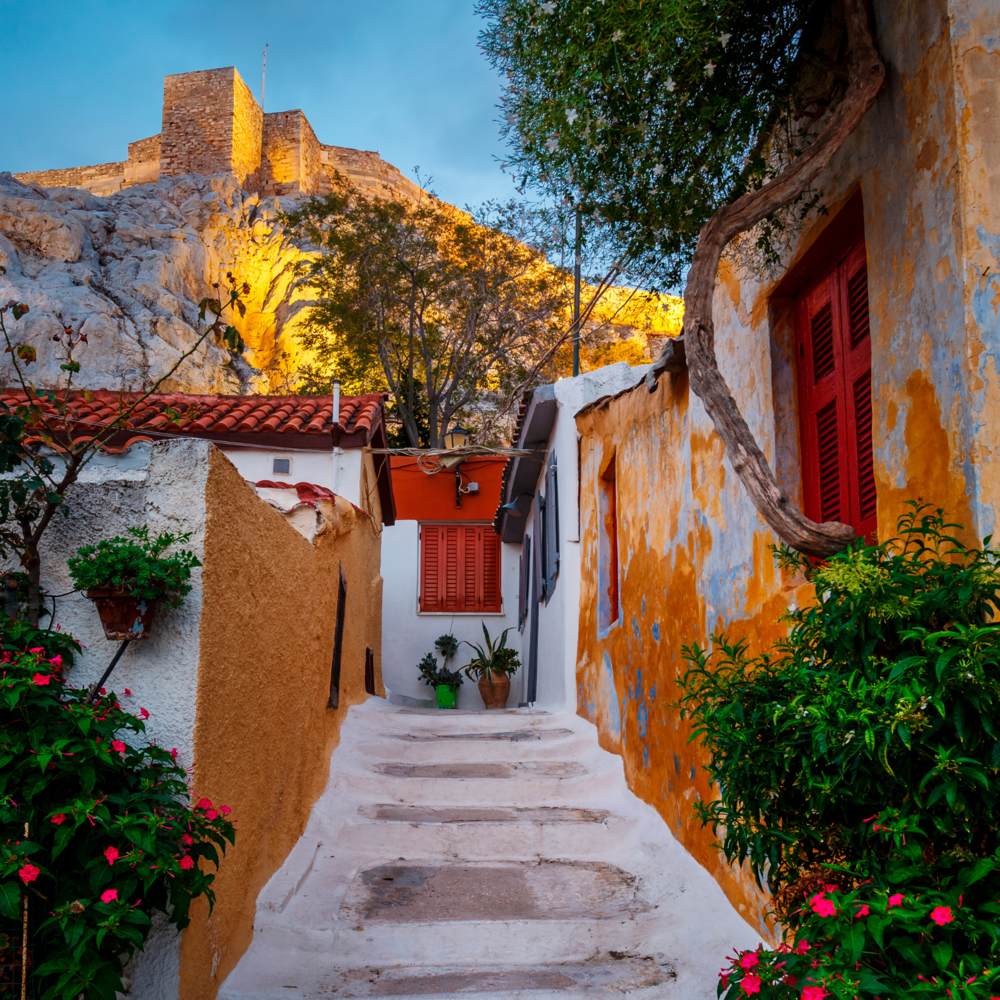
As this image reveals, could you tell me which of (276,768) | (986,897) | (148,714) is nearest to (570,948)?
(276,768)

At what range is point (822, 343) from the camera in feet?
11.4

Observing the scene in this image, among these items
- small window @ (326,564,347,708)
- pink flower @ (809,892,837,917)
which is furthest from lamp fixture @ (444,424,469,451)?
pink flower @ (809,892,837,917)

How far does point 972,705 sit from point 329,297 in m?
20.6

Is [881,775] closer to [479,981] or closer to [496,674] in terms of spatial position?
[479,981]

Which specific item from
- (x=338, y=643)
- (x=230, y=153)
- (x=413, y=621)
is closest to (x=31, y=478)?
(x=338, y=643)

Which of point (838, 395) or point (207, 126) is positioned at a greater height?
point (207, 126)

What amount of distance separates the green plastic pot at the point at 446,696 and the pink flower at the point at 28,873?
1297 cm

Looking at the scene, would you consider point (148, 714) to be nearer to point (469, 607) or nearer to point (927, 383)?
point (927, 383)

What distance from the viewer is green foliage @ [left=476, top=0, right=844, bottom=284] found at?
9.86 ft

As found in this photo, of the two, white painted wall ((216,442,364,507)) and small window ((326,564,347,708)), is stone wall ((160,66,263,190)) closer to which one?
white painted wall ((216,442,364,507))

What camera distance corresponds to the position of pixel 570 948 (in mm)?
3852

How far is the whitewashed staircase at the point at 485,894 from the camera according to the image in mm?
3512

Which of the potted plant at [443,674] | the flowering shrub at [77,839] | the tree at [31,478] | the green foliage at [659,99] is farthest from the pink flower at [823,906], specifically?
the potted plant at [443,674]

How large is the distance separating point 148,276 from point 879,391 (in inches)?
955
